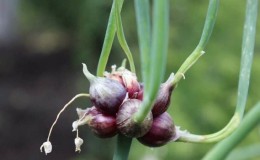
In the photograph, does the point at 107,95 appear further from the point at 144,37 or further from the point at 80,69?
the point at 80,69

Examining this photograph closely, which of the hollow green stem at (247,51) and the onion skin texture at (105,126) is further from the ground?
the hollow green stem at (247,51)

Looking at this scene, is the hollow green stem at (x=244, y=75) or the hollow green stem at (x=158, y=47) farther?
the hollow green stem at (x=244, y=75)

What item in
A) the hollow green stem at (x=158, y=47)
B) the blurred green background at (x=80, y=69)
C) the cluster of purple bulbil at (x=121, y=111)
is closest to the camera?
the hollow green stem at (x=158, y=47)

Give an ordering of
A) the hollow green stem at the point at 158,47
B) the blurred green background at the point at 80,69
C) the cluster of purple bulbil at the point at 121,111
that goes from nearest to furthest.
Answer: the hollow green stem at the point at 158,47, the cluster of purple bulbil at the point at 121,111, the blurred green background at the point at 80,69

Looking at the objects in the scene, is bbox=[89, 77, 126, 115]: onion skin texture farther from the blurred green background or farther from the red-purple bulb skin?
the blurred green background

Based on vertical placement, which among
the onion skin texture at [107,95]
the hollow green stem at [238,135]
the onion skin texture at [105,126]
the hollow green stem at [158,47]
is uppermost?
the hollow green stem at [158,47]

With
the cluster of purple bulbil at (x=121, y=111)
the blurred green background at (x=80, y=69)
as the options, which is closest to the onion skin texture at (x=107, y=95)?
the cluster of purple bulbil at (x=121, y=111)

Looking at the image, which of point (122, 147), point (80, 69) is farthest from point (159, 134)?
point (80, 69)

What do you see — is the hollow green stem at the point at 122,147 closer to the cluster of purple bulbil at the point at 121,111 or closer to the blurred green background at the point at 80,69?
the cluster of purple bulbil at the point at 121,111
